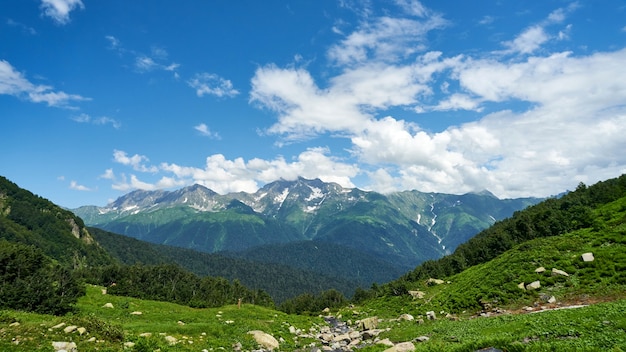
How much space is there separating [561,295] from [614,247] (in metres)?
10.6

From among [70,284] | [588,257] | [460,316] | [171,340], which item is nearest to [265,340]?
[171,340]

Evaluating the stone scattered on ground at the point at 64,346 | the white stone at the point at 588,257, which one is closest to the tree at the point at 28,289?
the stone scattered on ground at the point at 64,346

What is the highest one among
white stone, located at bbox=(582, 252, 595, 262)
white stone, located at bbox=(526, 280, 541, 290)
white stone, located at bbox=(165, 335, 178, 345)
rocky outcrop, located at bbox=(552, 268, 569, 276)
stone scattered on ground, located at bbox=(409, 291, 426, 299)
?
white stone, located at bbox=(582, 252, 595, 262)

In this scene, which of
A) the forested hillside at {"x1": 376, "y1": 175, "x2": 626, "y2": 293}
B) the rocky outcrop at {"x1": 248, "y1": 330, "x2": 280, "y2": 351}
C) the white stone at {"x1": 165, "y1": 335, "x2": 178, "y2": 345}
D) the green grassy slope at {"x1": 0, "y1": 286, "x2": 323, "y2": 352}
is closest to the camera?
the green grassy slope at {"x1": 0, "y1": 286, "x2": 323, "y2": 352}

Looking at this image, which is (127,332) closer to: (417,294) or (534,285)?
(534,285)

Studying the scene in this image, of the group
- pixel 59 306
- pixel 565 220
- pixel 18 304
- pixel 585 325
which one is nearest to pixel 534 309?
pixel 585 325

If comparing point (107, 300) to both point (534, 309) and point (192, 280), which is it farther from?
point (192, 280)

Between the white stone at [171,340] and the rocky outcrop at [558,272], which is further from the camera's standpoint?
the rocky outcrop at [558,272]

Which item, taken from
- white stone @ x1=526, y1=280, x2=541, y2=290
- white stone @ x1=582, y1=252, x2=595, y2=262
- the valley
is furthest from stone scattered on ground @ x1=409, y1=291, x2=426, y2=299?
white stone @ x1=582, y1=252, x2=595, y2=262

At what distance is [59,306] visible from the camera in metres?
44.1

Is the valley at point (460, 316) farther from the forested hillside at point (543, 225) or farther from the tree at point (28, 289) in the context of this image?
the forested hillside at point (543, 225)

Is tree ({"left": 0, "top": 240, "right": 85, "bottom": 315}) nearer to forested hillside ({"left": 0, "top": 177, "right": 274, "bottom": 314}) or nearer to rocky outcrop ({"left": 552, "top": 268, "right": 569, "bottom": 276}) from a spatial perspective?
forested hillside ({"left": 0, "top": 177, "right": 274, "bottom": 314})

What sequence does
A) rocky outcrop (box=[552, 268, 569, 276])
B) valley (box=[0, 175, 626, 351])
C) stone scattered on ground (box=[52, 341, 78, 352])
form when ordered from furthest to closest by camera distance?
1. rocky outcrop (box=[552, 268, 569, 276])
2. stone scattered on ground (box=[52, 341, 78, 352])
3. valley (box=[0, 175, 626, 351])

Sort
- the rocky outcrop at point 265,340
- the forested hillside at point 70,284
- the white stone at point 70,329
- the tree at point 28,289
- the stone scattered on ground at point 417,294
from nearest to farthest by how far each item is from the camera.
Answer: the white stone at point 70,329 < the rocky outcrop at point 265,340 < the tree at point 28,289 < the forested hillside at point 70,284 < the stone scattered on ground at point 417,294
